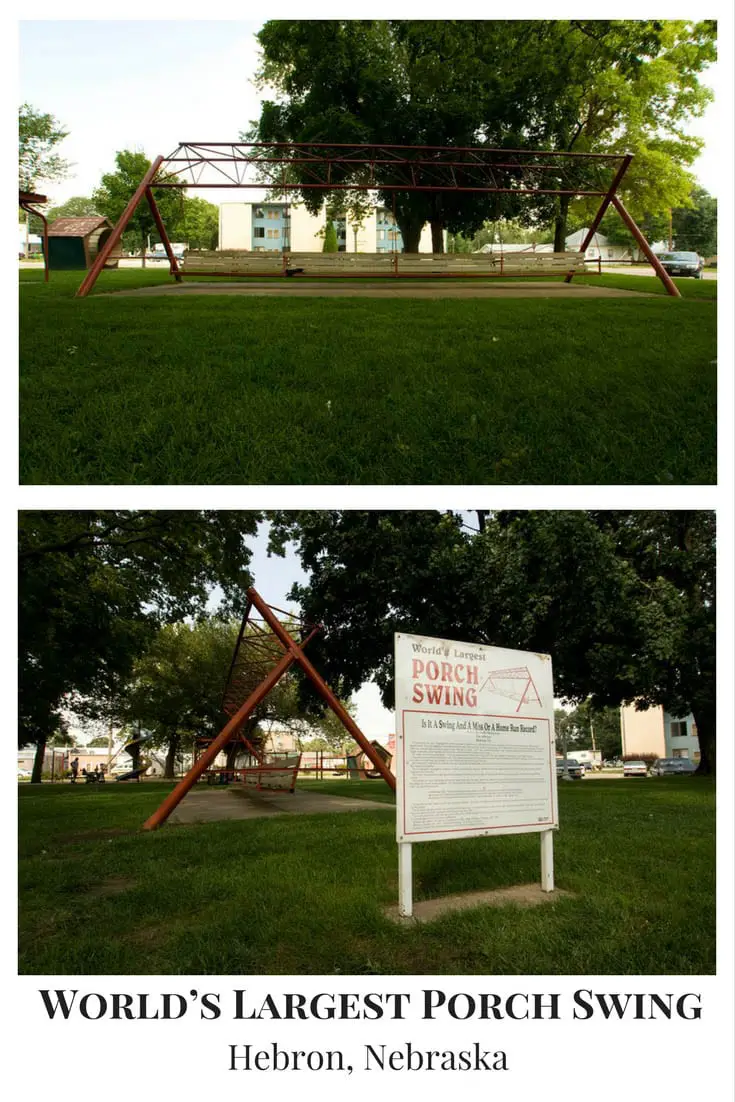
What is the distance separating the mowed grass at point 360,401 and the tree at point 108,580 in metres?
2.19

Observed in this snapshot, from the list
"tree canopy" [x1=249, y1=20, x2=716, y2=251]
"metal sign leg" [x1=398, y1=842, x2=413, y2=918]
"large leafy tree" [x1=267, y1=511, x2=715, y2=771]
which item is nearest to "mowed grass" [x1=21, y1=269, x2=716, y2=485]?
"metal sign leg" [x1=398, y1=842, x2=413, y2=918]

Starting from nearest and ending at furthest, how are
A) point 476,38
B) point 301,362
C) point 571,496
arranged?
point 571,496 < point 301,362 < point 476,38

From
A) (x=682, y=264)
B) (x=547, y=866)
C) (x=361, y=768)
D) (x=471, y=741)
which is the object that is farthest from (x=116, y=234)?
(x=682, y=264)

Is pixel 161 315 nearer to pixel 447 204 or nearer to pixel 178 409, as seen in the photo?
pixel 178 409

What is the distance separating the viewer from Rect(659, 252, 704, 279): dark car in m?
39.9

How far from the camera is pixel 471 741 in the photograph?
6535mm

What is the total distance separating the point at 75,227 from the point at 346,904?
114 feet

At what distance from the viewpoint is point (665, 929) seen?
5.65m

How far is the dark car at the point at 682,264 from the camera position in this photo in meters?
39.9

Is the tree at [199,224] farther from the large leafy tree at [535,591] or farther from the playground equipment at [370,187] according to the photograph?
the large leafy tree at [535,591]

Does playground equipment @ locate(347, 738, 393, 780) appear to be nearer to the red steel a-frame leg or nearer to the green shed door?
the red steel a-frame leg

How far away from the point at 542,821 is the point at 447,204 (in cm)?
2731

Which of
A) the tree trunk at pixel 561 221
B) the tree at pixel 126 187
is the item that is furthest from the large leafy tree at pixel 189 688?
the tree at pixel 126 187

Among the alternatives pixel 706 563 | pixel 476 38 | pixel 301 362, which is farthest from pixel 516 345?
pixel 476 38
